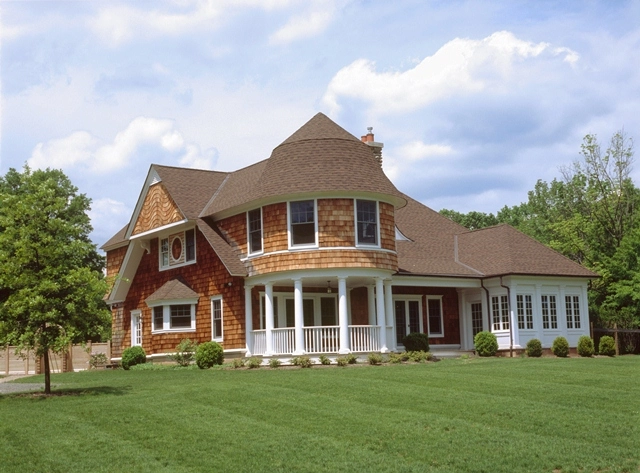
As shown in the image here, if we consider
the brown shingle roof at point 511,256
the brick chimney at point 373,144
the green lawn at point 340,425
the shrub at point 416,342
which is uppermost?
the brick chimney at point 373,144

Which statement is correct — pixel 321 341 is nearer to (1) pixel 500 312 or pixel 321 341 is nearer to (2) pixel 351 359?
(2) pixel 351 359

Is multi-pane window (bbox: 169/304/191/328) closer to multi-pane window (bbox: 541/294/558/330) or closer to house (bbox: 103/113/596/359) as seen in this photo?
house (bbox: 103/113/596/359)

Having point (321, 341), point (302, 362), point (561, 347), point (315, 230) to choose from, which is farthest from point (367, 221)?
point (561, 347)

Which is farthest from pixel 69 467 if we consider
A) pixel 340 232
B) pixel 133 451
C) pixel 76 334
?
pixel 340 232

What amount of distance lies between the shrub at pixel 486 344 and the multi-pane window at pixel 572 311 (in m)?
3.97

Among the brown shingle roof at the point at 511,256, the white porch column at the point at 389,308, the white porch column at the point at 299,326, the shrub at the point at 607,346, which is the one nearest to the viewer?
the white porch column at the point at 299,326

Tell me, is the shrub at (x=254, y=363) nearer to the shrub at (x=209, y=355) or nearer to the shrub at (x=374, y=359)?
the shrub at (x=209, y=355)

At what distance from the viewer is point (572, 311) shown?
1302 inches

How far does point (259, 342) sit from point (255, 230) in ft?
13.2

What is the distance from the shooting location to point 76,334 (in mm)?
19594

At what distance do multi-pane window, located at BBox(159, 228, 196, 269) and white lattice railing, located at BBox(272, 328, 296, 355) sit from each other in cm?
601

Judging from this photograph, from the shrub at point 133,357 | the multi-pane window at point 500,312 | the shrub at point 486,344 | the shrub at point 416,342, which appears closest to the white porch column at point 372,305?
the shrub at point 416,342

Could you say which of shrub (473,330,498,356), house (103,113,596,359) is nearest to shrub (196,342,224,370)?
house (103,113,596,359)

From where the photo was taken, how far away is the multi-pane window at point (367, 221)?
27.8m
